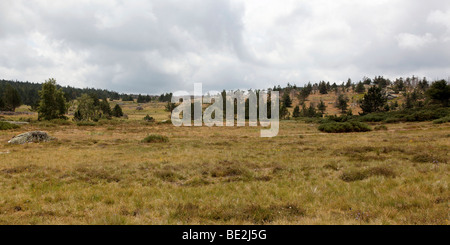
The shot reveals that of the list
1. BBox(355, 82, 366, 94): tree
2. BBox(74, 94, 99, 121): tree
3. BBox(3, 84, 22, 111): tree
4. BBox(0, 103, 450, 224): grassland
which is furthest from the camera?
BBox(355, 82, 366, 94): tree

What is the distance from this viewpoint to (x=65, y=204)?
802 centimetres

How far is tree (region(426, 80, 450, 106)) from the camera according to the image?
66.0 m

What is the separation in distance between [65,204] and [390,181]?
39.8 ft

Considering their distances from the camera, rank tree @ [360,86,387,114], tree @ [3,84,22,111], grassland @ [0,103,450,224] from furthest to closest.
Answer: tree @ [3,84,22,111] → tree @ [360,86,387,114] → grassland @ [0,103,450,224]

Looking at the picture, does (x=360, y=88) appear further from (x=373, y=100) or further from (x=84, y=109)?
(x=84, y=109)

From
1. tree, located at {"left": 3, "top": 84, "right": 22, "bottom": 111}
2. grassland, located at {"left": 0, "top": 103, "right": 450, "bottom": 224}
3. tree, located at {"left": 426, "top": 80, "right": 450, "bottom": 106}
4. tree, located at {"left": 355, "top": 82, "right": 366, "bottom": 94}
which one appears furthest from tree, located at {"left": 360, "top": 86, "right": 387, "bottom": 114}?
tree, located at {"left": 3, "top": 84, "right": 22, "bottom": 111}

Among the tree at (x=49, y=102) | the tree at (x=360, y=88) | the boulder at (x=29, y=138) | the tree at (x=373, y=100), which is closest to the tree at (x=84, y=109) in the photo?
the tree at (x=49, y=102)

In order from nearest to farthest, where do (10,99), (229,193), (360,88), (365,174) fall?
(229,193), (365,174), (10,99), (360,88)

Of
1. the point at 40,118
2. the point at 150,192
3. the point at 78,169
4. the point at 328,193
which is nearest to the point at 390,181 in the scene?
the point at 328,193

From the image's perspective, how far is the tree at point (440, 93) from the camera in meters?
66.0

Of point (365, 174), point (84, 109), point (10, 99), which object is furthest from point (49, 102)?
point (365, 174)

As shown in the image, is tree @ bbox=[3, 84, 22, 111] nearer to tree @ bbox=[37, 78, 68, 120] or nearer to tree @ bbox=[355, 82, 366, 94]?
tree @ bbox=[37, 78, 68, 120]

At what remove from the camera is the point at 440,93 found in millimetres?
66688
